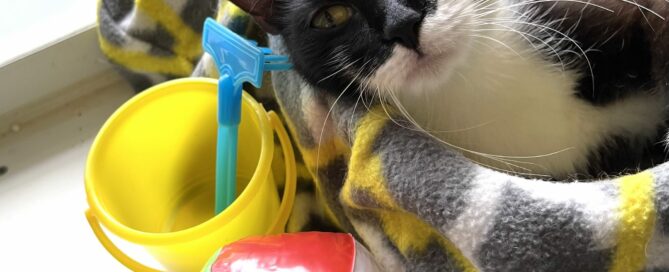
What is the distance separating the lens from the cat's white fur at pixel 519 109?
710 mm

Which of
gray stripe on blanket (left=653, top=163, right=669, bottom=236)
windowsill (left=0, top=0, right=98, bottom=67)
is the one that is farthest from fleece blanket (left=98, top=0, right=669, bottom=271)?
windowsill (left=0, top=0, right=98, bottom=67)

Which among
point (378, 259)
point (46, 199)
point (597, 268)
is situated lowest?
point (46, 199)

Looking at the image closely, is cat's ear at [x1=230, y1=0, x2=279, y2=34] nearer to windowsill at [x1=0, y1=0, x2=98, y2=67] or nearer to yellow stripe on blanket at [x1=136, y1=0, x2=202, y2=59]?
yellow stripe on blanket at [x1=136, y1=0, x2=202, y2=59]

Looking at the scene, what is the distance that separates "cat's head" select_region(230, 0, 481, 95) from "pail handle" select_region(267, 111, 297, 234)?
18 cm

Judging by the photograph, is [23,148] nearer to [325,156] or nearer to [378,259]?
[325,156]

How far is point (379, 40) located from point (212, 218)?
0.34 m

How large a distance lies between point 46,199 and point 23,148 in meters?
0.13

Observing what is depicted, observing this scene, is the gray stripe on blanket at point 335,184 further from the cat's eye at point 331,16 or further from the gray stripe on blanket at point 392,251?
the cat's eye at point 331,16

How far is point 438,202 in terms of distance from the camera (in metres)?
0.62

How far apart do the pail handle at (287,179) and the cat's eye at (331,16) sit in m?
0.23

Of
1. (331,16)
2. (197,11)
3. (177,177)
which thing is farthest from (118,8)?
(331,16)

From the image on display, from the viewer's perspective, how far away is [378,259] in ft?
2.47

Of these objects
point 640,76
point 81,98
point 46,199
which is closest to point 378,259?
point 640,76

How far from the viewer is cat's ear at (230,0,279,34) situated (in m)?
0.75
